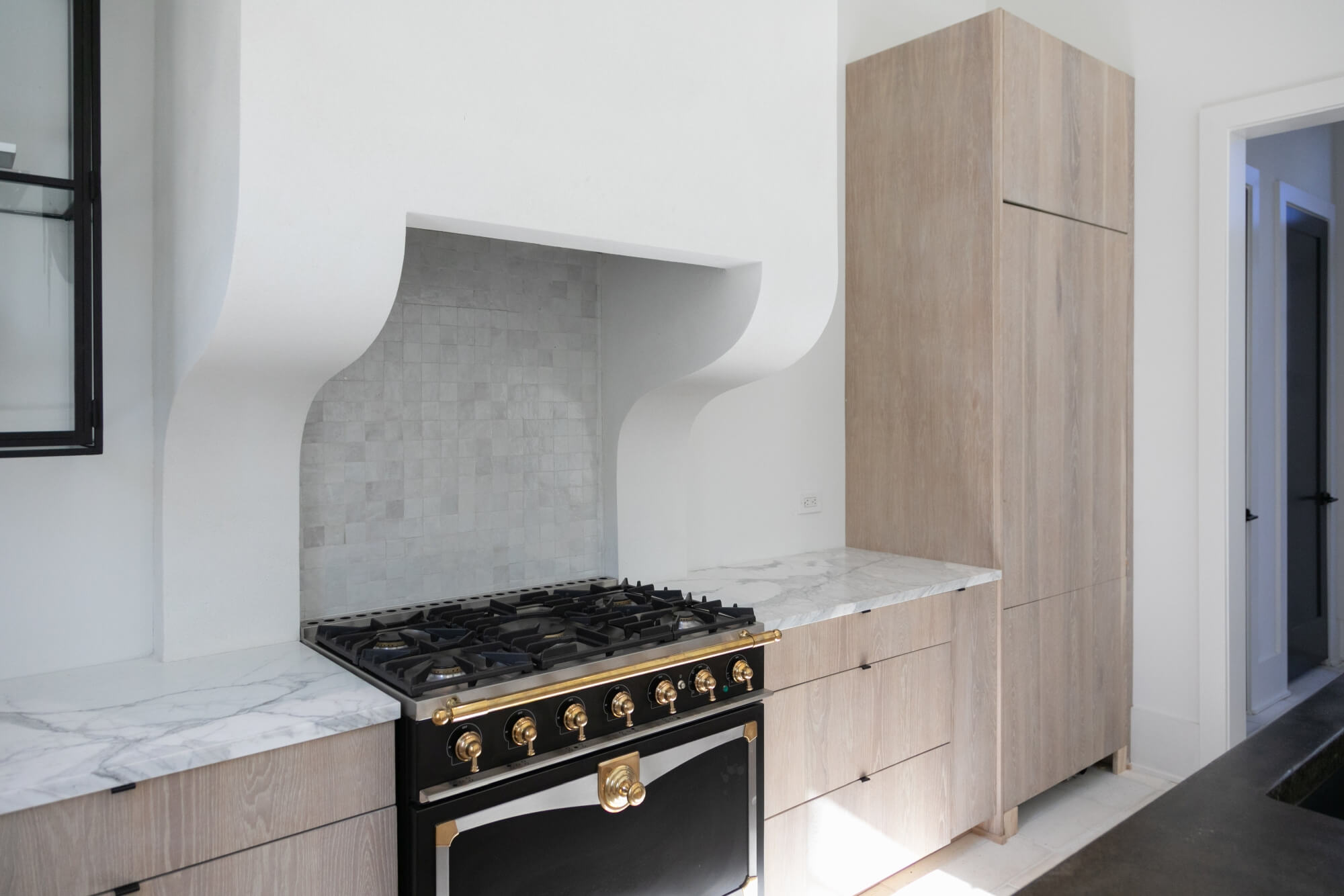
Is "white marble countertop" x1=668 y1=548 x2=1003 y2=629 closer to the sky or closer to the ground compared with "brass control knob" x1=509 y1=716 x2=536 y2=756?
closer to the sky

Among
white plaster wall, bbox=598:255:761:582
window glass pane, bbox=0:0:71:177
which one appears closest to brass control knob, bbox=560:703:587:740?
white plaster wall, bbox=598:255:761:582

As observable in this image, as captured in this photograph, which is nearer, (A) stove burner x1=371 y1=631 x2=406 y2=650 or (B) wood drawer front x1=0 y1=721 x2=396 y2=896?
(B) wood drawer front x1=0 y1=721 x2=396 y2=896

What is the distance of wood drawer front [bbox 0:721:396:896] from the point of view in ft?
4.00

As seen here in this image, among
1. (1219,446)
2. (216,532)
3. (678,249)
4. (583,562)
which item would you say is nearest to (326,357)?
(216,532)

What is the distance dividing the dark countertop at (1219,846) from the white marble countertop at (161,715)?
109 centimetres

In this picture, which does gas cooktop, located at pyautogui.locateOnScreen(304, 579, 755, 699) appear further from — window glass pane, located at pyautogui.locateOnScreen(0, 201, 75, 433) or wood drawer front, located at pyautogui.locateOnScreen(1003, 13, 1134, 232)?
wood drawer front, located at pyautogui.locateOnScreen(1003, 13, 1134, 232)

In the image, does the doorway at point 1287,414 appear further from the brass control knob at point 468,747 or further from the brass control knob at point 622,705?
the brass control knob at point 468,747

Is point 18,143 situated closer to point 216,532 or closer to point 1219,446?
point 216,532

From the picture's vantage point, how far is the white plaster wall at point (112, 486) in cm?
169

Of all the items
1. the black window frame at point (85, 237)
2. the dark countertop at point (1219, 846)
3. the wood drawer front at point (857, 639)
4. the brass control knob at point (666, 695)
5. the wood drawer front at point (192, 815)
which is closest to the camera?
the dark countertop at point (1219, 846)

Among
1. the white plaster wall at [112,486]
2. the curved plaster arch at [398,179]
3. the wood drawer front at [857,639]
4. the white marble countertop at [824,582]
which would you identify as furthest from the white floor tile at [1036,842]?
the white plaster wall at [112,486]

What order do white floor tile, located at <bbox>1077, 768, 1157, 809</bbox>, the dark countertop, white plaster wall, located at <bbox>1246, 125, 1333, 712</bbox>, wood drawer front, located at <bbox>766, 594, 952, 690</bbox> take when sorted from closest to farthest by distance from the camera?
the dark countertop, wood drawer front, located at <bbox>766, 594, 952, 690</bbox>, white floor tile, located at <bbox>1077, 768, 1157, 809</bbox>, white plaster wall, located at <bbox>1246, 125, 1333, 712</bbox>

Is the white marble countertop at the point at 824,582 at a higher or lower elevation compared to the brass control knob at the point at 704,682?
higher

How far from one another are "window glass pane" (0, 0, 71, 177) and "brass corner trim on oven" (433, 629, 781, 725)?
117cm
